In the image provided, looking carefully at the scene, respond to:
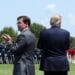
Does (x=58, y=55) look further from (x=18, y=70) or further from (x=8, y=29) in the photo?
(x=8, y=29)

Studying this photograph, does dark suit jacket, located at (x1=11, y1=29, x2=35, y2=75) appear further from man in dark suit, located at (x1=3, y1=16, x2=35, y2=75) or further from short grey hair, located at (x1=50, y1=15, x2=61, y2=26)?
short grey hair, located at (x1=50, y1=15, x2=61, y2=26)

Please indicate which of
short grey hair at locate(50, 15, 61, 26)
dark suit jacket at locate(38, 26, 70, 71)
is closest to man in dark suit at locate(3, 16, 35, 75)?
dark suit jacket at locate(38, 26, 70, 71)

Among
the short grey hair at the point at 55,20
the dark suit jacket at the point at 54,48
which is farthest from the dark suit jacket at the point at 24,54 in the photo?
the short grey hair at the point at 55,20

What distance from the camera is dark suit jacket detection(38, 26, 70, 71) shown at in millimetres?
10383

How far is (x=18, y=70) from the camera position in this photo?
33.5 feet

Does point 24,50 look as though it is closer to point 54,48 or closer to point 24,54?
point 24,54

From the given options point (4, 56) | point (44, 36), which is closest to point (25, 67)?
point (44, 36)

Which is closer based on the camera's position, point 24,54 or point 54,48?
point 24,54

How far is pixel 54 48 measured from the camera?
1038 cm

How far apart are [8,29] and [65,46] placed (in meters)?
92.1

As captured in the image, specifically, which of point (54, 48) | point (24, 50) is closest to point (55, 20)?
point (54, 48)

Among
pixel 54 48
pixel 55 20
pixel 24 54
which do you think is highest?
pixel 55 20

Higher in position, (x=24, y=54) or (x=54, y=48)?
(x=54, y=48)

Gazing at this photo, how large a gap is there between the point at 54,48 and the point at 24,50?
69 cm
